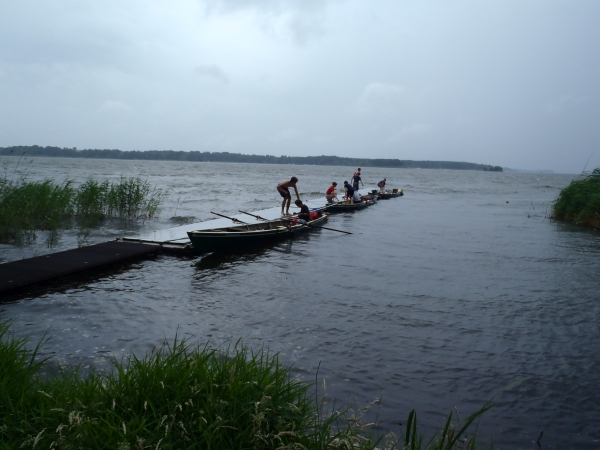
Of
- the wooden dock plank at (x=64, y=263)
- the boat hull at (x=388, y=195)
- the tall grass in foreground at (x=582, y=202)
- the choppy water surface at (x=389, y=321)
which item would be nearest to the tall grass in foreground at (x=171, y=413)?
the choppy water surface at (x=389, y=321)

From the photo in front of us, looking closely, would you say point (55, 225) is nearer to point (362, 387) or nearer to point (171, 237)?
point (171, 237)

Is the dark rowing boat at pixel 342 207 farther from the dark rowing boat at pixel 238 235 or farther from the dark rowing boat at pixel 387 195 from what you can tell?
the dark rowing boat at pixel 387 195

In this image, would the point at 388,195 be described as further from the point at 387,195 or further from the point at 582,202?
the point at 582,202

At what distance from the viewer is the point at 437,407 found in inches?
237

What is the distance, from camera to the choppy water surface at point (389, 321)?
632 cm

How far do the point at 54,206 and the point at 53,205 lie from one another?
6 cm

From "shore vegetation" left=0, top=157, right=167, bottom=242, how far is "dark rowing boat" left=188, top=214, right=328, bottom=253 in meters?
5.89

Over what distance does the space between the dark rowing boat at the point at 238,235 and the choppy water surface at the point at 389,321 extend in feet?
1.47

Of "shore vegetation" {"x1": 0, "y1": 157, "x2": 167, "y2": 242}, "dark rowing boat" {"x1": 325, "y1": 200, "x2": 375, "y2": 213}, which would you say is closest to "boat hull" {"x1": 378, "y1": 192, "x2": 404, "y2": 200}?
"dark rowing boat" {"x1": 325, "y1": 200, "x2": 375, "y2": 213}

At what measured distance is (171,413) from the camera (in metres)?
3.57

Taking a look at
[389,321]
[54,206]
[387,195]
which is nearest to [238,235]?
[389,321]

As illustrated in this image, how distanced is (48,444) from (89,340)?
4.51 metres

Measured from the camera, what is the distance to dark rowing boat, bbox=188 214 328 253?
13852 millimetres

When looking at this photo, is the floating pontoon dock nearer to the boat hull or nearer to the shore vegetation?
the shore vegetation
